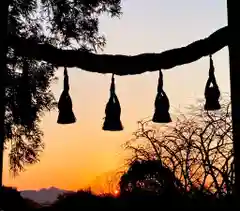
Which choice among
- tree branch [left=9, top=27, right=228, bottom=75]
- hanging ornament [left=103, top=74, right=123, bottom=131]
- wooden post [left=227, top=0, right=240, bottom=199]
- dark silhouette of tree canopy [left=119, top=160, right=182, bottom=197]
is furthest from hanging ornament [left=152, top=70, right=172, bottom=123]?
dark silhouette of tree canopy [left=119, top=160, right=182, bottom=197]

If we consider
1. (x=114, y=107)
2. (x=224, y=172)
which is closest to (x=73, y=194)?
(x=114, y=107)

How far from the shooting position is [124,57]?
588 centimetres

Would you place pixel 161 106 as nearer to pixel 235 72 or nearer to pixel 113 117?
pixel 113 117

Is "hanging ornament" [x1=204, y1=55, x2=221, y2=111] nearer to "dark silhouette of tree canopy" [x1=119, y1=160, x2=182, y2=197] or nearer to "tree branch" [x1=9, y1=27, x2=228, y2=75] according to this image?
"tree branch" [x1=9, y1=27, x2=228, y2=75]

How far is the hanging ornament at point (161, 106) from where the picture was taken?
5.91 m

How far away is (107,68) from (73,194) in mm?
2123

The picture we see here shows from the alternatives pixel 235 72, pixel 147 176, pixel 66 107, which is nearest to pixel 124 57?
pixel 66 107

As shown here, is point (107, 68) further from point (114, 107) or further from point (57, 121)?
point (57, 121)

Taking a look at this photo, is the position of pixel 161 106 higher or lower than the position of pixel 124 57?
lower

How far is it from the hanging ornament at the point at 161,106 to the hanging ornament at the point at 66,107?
96cm

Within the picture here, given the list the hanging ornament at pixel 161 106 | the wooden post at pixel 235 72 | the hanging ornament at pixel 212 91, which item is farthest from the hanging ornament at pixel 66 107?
the wooden post at pixel 235 72

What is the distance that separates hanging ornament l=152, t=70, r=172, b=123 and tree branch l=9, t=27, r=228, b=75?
197 mm

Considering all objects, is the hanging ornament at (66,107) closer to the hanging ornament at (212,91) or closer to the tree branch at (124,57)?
the tree branch at (124,57)

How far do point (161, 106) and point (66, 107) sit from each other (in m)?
1.09
